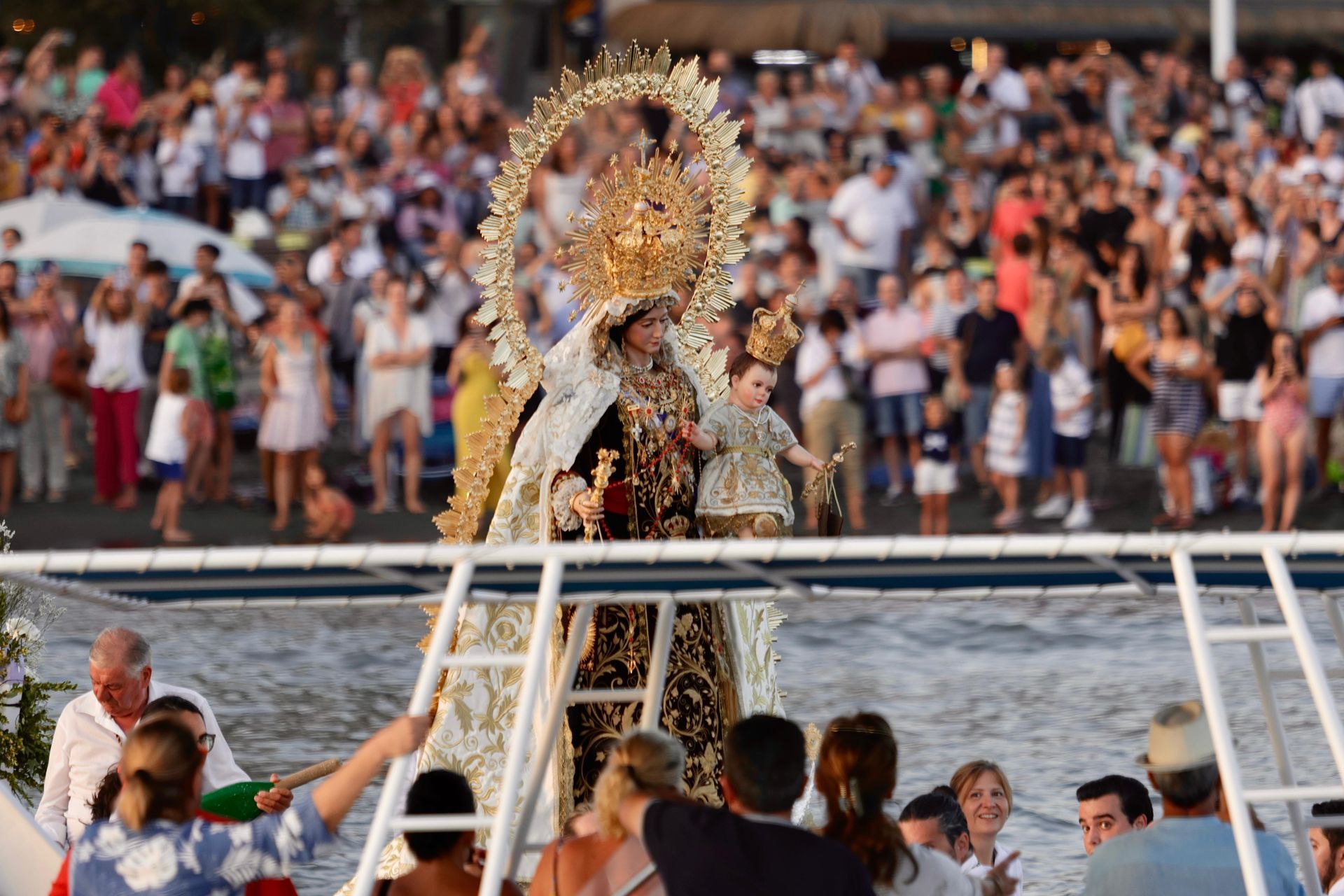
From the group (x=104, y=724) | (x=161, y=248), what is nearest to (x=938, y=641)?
(x=161, y=248)

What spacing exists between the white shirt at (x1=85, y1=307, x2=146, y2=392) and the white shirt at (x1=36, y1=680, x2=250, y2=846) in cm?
1088

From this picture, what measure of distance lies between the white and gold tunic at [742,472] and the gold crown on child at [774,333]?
0.19 meters

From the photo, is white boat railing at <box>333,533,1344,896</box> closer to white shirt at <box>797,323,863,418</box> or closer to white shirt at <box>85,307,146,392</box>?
white shirt at <box>797,323,863,418</box>

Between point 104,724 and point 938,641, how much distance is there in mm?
8637

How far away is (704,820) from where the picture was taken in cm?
432

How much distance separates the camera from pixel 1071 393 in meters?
16.8

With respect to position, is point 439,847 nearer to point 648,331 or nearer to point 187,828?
point 187,828

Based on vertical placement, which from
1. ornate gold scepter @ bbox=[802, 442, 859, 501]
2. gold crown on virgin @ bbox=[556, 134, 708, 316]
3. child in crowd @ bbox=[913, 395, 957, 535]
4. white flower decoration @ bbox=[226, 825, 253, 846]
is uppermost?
child in crowd @ bbox=[913, 395, 957, 535]

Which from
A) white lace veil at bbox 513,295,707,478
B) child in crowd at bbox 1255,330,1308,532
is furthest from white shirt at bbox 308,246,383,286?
white lace veil at bbox 513,295,707,478

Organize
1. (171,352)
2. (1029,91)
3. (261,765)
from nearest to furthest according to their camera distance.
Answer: (261,765) → (171,352) → (1029,91)

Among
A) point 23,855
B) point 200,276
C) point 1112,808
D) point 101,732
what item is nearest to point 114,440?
point 200,276

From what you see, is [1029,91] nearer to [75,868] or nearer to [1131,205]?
[1131,205]

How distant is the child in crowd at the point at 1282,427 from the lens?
16438 mm

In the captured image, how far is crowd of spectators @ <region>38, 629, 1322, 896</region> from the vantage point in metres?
4.29
